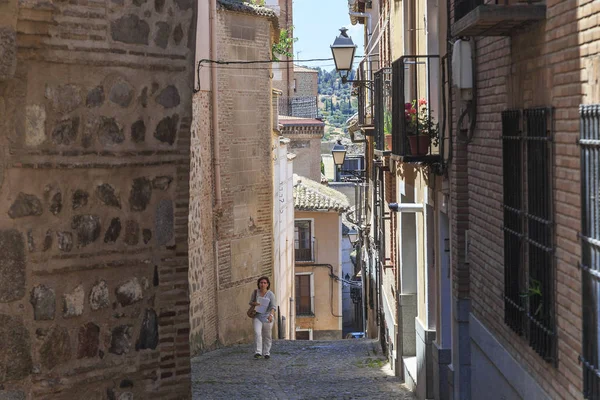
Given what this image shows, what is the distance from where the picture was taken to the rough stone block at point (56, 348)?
5973mm

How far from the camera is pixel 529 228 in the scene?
6.89 m

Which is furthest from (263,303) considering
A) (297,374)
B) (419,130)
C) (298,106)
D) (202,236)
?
(298,106)

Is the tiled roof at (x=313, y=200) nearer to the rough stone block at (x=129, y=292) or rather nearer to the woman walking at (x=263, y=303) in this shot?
the woman walking at (x=263, y=303)

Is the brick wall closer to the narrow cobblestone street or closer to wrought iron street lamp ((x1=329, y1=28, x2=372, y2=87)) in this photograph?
the narrow cobblestone street

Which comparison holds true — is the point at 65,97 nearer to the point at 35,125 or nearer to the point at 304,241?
the point at 35,125

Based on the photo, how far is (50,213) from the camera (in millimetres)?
5980

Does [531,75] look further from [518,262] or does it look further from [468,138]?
[468,138]

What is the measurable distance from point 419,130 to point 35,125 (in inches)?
271

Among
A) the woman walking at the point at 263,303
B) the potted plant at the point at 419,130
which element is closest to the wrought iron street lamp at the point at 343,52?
Answer: the woman walking at the point at 263,303

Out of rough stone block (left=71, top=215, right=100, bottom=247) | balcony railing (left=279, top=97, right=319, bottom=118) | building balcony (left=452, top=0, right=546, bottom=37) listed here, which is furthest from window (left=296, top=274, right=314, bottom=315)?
rough stone block (left=71, top=215, right=100, bottom=247)

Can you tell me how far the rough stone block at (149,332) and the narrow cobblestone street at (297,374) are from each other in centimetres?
716

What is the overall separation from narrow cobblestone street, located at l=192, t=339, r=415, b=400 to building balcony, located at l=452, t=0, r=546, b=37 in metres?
7.66

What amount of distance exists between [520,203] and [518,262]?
407mm

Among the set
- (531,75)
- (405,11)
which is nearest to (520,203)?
(531,75)
